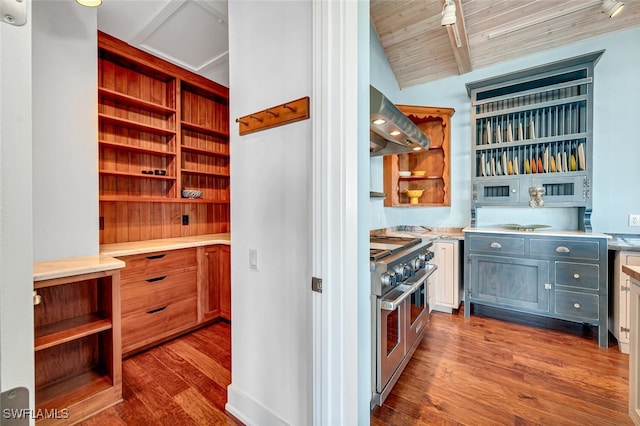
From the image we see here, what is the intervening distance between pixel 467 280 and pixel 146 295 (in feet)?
10.5

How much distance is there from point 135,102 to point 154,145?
17.8 inches

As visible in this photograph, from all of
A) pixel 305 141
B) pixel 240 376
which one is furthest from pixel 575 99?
pixel 240 376

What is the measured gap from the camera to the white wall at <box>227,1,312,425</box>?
1294mm

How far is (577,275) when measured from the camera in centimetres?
260

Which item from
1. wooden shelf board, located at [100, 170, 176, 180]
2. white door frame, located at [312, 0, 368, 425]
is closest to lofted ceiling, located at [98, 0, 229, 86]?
wooden shelf board, located at [100, 170, 176, 180]

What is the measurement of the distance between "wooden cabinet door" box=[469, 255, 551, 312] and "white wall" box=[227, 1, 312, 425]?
2521mm

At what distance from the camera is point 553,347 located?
246cm

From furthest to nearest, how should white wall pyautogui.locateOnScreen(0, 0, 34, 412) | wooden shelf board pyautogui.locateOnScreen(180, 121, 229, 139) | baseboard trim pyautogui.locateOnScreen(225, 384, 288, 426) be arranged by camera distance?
wooden shelf board pyautogui.locateOnScreen(180, 121, 229, 139)
baseboard trim pyautogui.locateOnScreen(225, 384, 288, 426)
white wall pyautogui.locateOnScreen(0, 0, 34, 412)

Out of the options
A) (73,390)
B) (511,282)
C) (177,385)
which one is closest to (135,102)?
(73,390)

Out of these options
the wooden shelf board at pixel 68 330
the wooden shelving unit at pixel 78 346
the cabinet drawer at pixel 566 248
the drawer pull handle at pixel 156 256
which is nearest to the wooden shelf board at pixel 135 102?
the drawer pull handle at pixel 156 256

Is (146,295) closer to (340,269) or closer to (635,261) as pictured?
(340,269)

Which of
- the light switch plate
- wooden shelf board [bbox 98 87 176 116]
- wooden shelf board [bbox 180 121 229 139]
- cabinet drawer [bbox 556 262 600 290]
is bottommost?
cabinet drawer [bbox 556 262 600 290]

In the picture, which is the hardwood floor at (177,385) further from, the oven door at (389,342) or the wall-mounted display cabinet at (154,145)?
the wall-mounted display cabinet at (154,145)

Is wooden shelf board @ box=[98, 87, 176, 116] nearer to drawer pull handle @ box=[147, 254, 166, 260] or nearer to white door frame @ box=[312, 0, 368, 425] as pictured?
drawer pull handle @ box=[147, 254, 166, 260]
